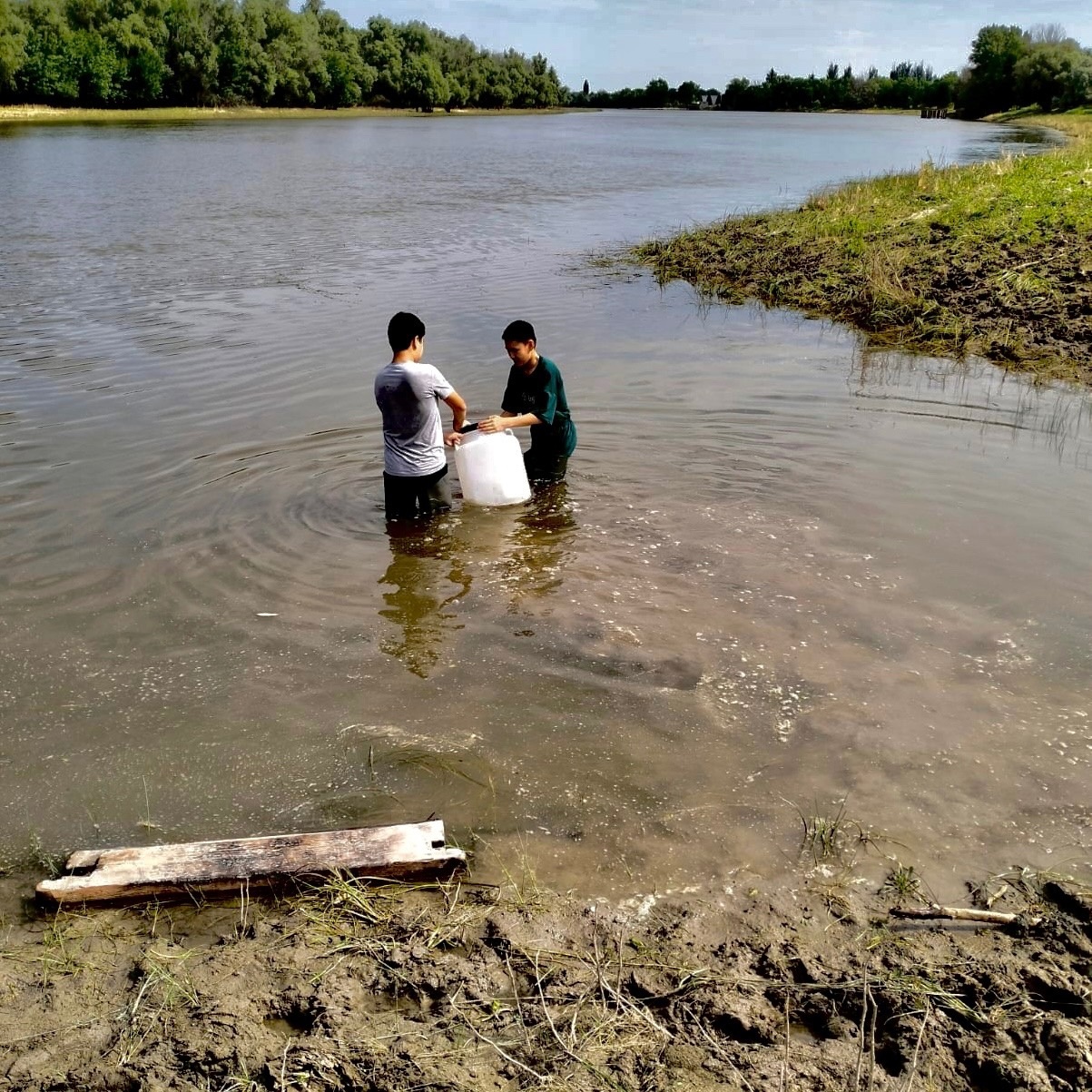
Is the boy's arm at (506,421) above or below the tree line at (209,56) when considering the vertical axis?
below

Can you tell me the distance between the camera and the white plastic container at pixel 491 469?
716cm

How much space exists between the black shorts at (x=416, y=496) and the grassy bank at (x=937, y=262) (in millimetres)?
8090

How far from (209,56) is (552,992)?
10158 centimetres

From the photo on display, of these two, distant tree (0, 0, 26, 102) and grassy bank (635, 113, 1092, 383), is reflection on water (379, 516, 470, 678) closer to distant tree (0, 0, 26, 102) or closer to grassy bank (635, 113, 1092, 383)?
grassy bank (635, 113, 1092, 383)

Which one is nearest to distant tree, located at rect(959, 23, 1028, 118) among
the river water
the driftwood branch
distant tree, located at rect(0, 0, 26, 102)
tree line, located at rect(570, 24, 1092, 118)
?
tree line, located at rect(570, 24, 1092, 118)

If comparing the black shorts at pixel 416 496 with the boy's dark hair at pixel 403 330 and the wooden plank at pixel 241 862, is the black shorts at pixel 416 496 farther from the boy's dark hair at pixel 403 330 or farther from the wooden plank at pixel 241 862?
the wooden plank at pixel 241 862

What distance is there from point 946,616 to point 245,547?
491 cm

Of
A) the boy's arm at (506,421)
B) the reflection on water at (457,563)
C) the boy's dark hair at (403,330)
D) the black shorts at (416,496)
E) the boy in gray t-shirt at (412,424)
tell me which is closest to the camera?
the reflection on water at (457,563)

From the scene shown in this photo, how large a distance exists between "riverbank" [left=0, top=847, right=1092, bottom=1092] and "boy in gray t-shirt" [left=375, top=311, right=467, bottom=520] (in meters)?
3.73

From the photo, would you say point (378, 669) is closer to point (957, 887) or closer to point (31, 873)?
point (31, 873)

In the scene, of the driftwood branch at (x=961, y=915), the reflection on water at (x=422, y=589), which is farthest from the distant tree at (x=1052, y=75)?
the driftwood branch at (x=961, y=915)

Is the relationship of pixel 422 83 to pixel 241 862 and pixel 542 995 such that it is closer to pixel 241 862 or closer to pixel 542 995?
pixel 241 862

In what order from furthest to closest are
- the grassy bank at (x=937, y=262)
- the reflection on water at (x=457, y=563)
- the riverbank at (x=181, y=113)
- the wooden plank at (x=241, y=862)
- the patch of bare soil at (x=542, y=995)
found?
the riverbank at (x=181, y=113), the grassy bank at (x=937, y=262), the reflection on water at (x=457, y=563), the wooden plank at (x=241, y=862), the patch of bare soil at (x=542, y=995)

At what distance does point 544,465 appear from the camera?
25.6ft
